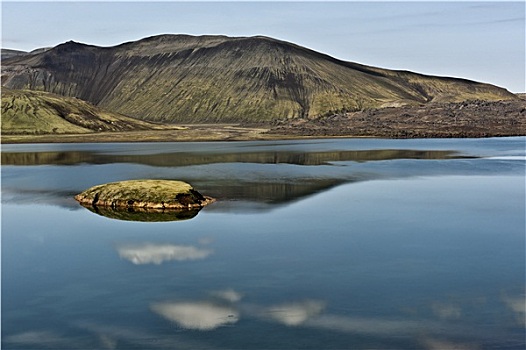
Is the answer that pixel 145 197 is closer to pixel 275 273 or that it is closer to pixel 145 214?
pixel 145 214

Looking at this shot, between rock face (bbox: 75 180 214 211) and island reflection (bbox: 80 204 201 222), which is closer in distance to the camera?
island reflection (bbox: 80 204 201 222)

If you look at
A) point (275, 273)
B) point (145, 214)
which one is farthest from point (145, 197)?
point (275, 273)

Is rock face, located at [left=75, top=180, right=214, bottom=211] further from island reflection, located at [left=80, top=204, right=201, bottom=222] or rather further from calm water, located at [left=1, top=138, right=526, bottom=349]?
calm water, located at [left=1, top=138, right=526, bottom=349]

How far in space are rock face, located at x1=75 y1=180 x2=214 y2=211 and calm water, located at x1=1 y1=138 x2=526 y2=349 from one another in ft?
7.45

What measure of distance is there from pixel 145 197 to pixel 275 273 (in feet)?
86.1

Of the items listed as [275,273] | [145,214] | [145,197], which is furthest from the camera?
[145,197]

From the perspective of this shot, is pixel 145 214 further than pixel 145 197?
Answer: No

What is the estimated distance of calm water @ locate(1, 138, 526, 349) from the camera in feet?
78.1

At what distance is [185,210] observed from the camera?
54438 mm

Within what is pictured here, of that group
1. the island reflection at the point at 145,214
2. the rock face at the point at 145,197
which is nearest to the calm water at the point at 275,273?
the island reflection at the point at 145,214

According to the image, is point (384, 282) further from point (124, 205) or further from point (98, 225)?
point (124, 205)

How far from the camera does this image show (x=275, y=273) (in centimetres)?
3281

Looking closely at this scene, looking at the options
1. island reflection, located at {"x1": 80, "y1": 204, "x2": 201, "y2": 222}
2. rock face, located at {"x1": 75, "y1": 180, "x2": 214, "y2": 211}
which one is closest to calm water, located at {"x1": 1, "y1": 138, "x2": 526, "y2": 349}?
island reflection, located at {"x1": 80, "y1": 204, "x2": 201, "y2": 222}

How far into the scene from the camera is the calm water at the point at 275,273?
78.1 feet
